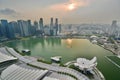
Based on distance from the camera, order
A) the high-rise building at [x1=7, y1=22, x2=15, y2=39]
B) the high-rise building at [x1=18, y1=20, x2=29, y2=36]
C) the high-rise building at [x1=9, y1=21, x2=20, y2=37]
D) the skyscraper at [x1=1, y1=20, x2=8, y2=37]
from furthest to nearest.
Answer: the high-rise building at [x1=18, y1=20, x2=29, y2=36]
the high-rise building at [x1=9, y1=21, x2=20, y2=37]
the high-rise building at [x1=7, y1=22, x2=15, y2=39]
the skyscraper at [x1=1, y1=20, x2=8, y2=37]

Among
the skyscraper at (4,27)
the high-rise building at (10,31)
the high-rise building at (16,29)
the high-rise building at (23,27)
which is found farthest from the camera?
the high-rise building at (23,27)

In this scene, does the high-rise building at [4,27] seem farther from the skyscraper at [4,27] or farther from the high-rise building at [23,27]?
the high-rise building at [23,27]

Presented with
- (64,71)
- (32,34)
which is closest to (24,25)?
(32,34)

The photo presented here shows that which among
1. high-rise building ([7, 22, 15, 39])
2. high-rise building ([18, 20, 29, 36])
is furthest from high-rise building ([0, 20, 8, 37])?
high-rise building ([18, 20, 29, 36])

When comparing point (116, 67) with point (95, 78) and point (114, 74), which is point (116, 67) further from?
point (95, 78)

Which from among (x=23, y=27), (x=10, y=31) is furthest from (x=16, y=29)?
(x=10, y=31)

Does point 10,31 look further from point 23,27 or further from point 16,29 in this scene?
point 23,27

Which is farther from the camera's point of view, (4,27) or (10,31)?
(10,31)

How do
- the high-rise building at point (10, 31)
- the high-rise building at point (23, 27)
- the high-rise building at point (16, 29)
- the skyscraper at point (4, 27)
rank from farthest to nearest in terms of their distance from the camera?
the high-rise building at point (23, 27)
the high-rise building at point (16, 29)
the high-rise building at point (10, 31)
the skyscraper at point (4, 27)

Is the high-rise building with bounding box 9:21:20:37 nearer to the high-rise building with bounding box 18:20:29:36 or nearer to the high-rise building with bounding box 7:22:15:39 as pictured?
the high-rise building with bounding box 18:20:29:36

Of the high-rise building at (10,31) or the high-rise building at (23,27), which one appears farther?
the high-rise building at (23,27)

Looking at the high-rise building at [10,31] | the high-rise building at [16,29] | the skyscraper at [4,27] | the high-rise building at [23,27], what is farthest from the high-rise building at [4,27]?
the high-rise building at [23,27]
